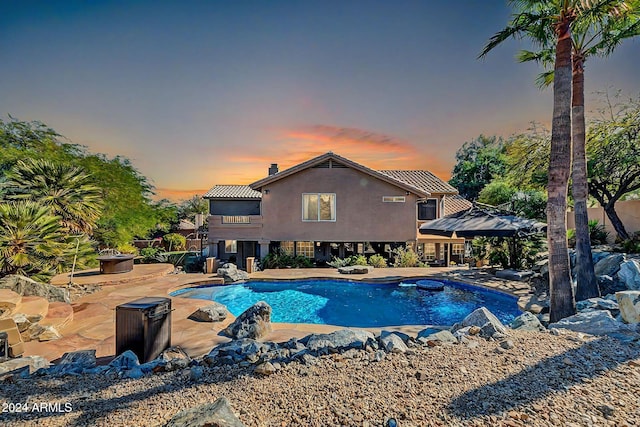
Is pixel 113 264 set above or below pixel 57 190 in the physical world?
below

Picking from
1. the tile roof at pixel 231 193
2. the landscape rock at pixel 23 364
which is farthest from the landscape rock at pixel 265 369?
the tile roof at pixel 231 193

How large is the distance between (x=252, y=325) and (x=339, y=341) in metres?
2.48

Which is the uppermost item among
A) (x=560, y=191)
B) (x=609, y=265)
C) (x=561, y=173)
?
(x=561, y=173)

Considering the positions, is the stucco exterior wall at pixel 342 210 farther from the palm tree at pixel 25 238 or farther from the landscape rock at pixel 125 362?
the landscape rock at pixel 125 362

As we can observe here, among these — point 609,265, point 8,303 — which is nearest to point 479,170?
point 609,265

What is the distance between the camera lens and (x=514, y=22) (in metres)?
7.28

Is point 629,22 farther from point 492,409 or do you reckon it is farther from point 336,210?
point 336,210

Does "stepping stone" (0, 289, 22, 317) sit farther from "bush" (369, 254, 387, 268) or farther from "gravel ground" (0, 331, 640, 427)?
"bush" (369, 254, 387, 268)

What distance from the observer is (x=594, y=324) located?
4.99 meters

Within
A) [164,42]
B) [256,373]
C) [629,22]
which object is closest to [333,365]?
[256,373]

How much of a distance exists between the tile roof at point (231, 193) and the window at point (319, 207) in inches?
177

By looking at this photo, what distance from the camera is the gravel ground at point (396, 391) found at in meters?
2.68

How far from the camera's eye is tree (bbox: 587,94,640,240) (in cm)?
1343

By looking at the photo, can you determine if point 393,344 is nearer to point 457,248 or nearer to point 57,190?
point 57,190
